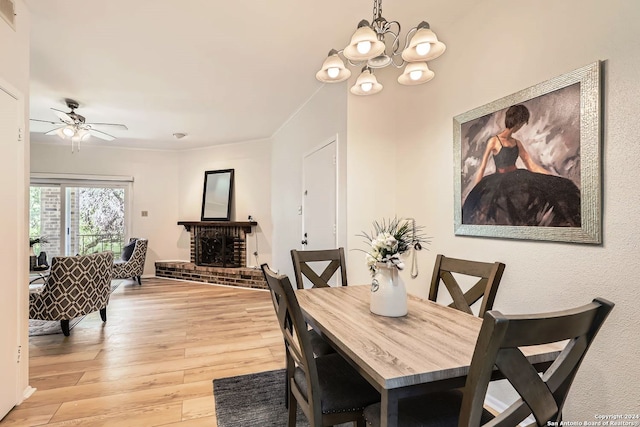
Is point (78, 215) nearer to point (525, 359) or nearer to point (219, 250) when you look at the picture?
point (219, 250)

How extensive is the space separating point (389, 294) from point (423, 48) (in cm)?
119

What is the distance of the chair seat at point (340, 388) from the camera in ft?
4.38

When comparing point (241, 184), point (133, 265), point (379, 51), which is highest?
point (379, 51)

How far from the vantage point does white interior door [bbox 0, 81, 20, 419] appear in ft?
6.33

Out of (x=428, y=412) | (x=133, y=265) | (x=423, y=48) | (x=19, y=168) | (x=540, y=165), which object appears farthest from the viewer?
(x=133, y=265)

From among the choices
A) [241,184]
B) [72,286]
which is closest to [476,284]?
[72,286]

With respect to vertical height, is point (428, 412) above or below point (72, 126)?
below

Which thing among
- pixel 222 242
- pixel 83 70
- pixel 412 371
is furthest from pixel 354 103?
pixel 222 242

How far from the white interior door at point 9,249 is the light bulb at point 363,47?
2.06 m

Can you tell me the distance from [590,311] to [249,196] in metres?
5.55

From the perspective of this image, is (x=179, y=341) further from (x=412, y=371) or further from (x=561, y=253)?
(x=561, y=253)

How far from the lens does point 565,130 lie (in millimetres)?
1614

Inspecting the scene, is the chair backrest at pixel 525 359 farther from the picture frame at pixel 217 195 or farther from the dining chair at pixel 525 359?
the picture frame at pixel 217 195

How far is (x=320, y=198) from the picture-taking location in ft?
11.8
